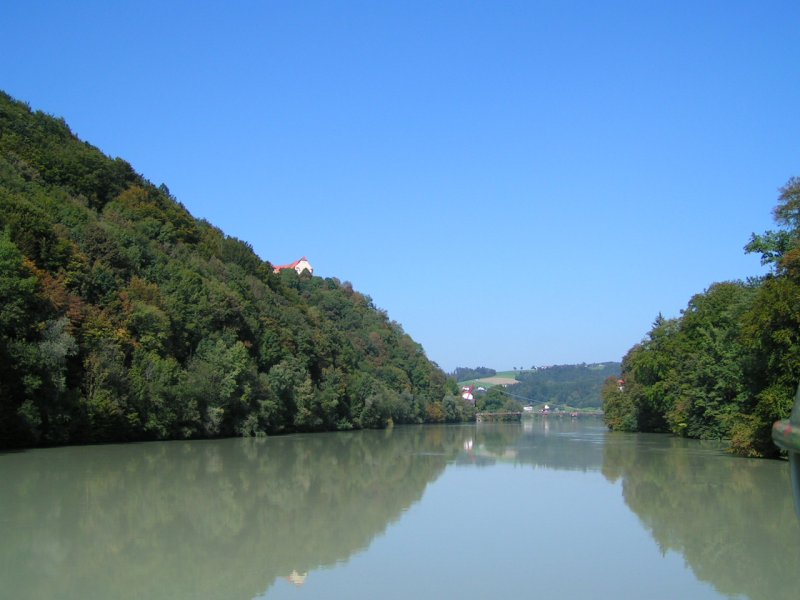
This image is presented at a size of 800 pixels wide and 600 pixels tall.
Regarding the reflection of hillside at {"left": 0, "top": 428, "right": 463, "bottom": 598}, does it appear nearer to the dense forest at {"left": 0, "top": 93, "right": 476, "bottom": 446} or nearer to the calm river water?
the calm river water

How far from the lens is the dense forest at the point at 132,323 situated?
31.1 m

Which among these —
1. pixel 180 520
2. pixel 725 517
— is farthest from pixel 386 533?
pixel 725 517

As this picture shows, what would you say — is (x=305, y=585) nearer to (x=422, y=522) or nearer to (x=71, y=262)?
(x=422, y=522)

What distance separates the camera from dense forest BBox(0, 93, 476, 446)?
31069mm

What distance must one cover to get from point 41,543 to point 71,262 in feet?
92.0

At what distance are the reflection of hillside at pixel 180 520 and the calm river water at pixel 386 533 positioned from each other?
0.04 meters

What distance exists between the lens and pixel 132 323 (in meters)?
39.6

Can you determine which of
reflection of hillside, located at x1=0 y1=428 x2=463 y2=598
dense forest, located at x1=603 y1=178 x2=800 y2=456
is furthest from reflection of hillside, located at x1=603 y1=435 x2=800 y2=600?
reflection of hillside, located at x1=0 y1=428 x2=463 y2=598

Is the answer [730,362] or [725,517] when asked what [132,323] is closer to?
[730,362]

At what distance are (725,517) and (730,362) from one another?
84.0 ft

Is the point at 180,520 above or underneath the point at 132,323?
underneath

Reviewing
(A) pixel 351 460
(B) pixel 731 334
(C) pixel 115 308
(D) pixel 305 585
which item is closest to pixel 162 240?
(C) pixel 115 308

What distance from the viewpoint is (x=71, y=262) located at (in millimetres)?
37000

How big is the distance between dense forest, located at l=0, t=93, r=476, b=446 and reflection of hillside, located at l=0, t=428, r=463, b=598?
6.00 meters
